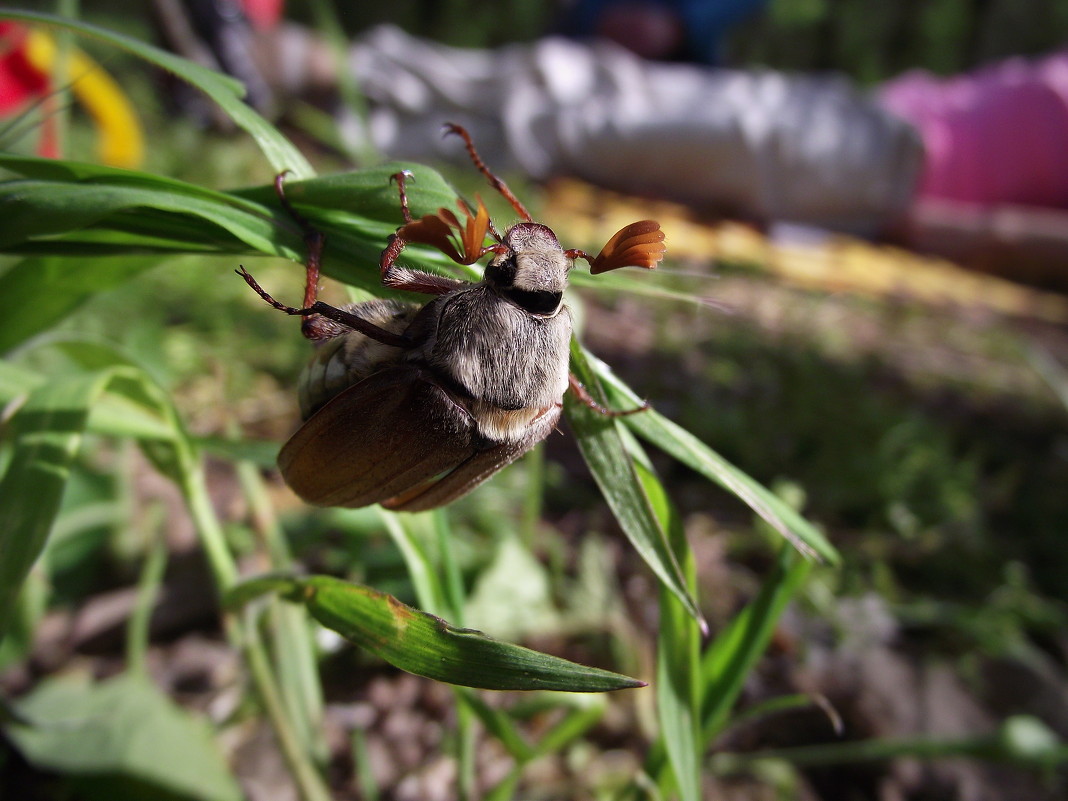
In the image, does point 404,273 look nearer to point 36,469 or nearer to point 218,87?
point 218,87

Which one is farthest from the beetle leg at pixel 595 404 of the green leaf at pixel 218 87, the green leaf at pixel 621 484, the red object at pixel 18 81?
the red object at pixel 18 81

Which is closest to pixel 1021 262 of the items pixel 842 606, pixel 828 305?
pixel 828 305

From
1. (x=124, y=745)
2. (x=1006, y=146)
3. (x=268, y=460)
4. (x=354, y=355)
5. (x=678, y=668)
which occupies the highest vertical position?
(x=354, y=355)

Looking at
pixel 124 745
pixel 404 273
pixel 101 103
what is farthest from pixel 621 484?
pixel 101 103

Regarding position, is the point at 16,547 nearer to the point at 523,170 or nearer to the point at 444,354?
the point at 444,354

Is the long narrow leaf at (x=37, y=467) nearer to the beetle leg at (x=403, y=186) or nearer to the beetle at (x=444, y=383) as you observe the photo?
the beetle at (x=444, y=383)
